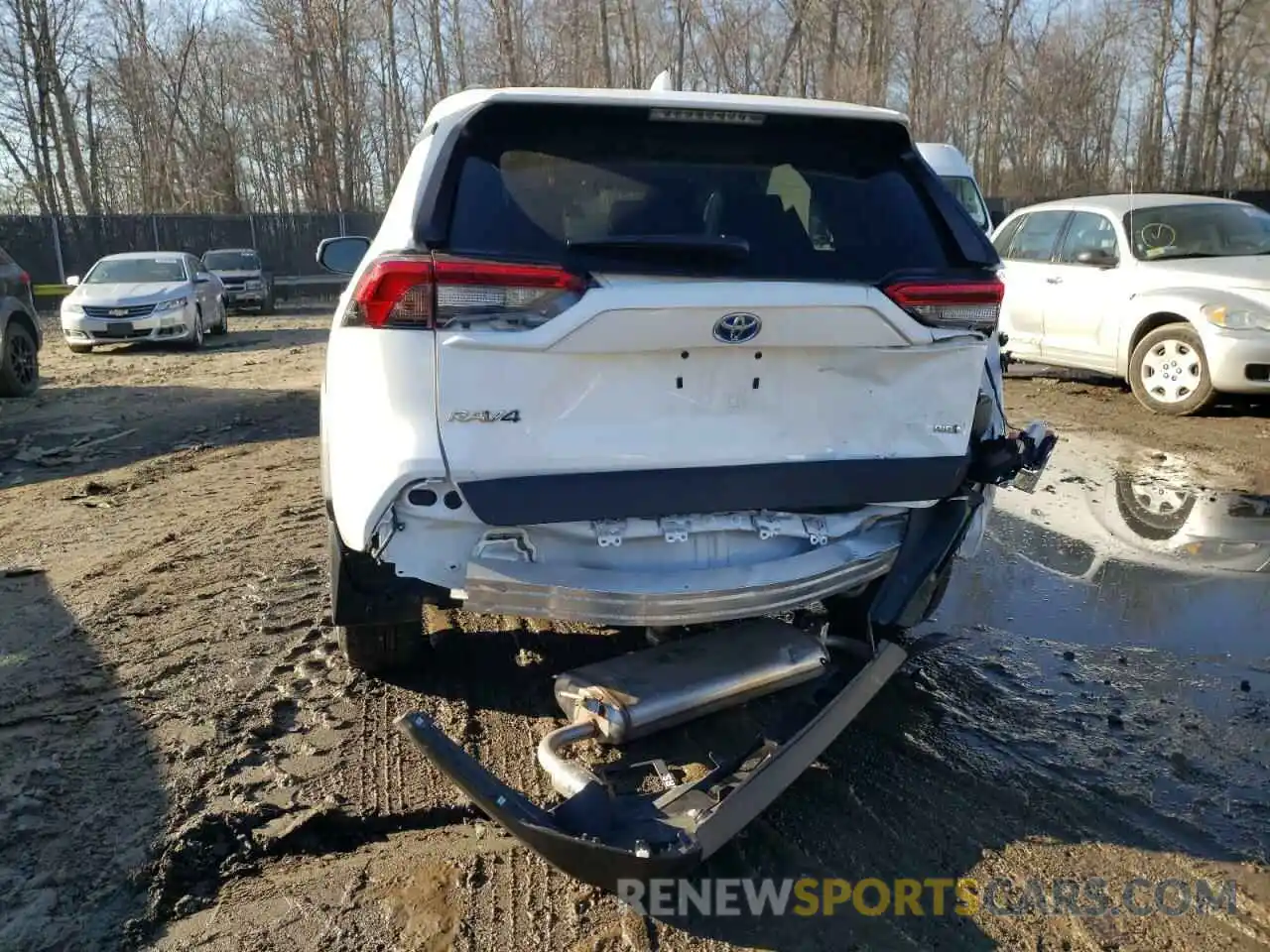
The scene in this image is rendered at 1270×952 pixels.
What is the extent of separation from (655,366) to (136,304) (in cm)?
1452

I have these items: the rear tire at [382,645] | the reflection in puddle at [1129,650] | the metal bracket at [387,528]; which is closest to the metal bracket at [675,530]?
the metal bracket at [387,528]

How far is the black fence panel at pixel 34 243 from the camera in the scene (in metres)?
28.2

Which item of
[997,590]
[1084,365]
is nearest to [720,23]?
[1084,365]

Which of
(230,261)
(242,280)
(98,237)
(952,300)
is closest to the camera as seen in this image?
(952,300)

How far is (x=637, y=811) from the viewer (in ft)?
8.58

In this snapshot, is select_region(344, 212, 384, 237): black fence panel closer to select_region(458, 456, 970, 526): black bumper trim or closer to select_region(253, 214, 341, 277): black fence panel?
select_region(253, 214, 341, 277): black fence panel

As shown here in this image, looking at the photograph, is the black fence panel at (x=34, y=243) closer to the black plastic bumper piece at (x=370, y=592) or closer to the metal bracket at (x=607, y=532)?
the black plastic bumper piece at (x=370, y=592)

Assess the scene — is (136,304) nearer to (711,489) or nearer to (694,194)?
(694,194)

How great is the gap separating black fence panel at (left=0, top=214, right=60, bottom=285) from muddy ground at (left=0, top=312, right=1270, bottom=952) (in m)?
27.1

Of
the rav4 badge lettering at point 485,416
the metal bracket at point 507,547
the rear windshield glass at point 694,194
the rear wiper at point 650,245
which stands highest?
the rear windshield glass at point 694,194

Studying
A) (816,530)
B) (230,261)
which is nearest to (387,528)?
(816,530)

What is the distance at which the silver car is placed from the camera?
15.0 meters

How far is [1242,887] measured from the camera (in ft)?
8.67

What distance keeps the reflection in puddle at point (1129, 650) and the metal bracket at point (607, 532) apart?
58.1 inches
